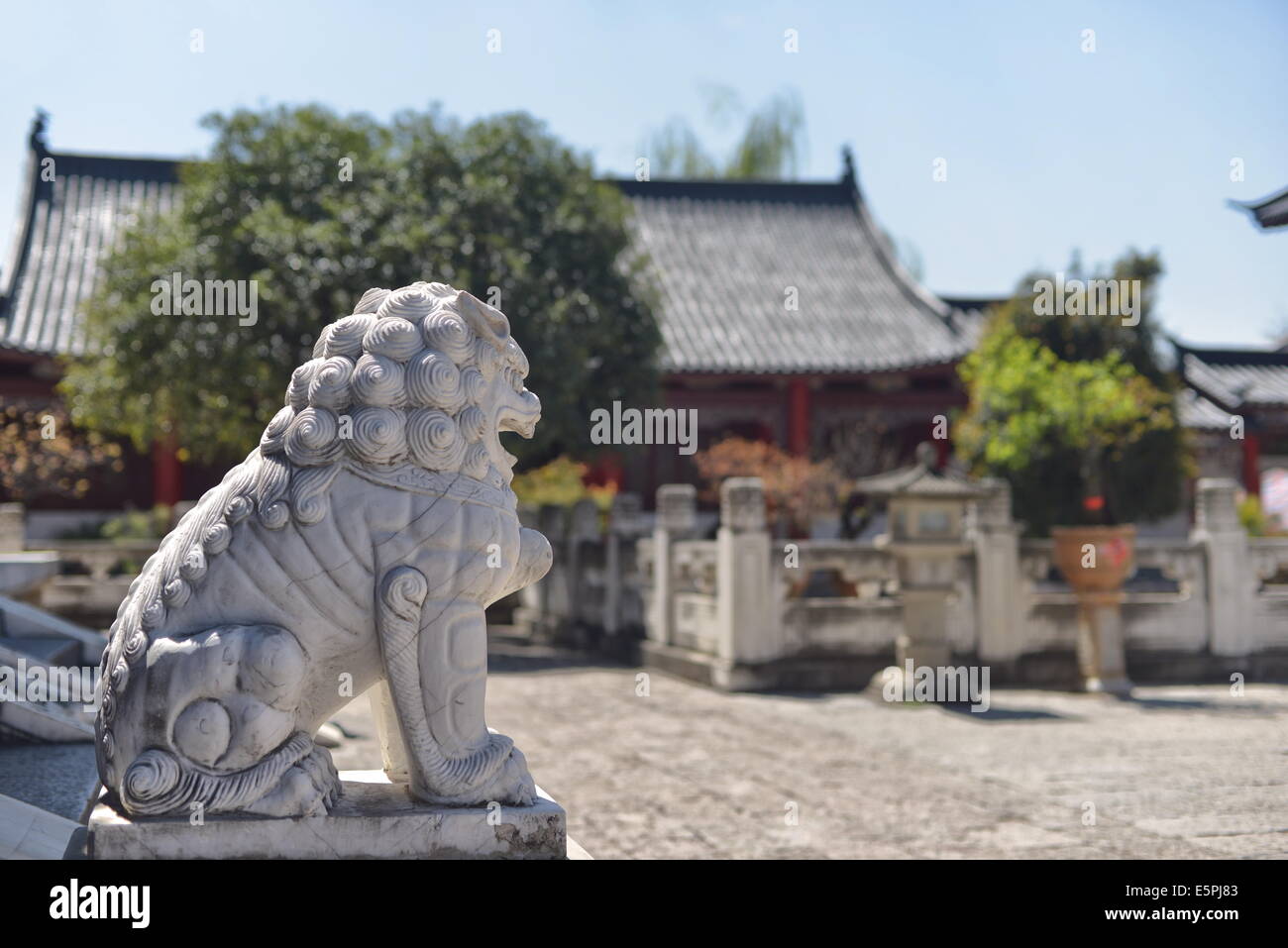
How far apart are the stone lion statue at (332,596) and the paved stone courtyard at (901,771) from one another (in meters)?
2.23

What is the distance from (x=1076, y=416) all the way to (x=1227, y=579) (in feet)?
6.39

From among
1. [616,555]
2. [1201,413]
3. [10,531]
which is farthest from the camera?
[1201,413]

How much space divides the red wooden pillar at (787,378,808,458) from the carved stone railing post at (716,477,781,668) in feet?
25.8

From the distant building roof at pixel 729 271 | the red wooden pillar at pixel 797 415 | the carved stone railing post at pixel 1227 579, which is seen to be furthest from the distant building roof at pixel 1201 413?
the carved stone railing post at pixel 1227 579

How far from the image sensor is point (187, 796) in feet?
Result: 7.88

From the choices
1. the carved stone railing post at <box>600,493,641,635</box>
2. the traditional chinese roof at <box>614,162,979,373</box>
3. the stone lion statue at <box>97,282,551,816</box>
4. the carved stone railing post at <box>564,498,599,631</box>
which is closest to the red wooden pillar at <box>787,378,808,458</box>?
A: the traditional chinese roof at <box>614,162,979,373</box>

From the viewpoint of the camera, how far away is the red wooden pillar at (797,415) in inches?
688

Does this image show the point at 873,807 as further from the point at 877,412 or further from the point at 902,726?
the point at 877,412

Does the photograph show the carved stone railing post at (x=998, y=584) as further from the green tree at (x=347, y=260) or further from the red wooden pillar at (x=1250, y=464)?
the red wooden pillar at (x=1250, y=464)

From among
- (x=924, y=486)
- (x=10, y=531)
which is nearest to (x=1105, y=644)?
(x=924, y=486)

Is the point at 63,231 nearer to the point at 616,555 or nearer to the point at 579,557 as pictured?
the point at 579,557

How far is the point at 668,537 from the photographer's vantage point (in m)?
10.8

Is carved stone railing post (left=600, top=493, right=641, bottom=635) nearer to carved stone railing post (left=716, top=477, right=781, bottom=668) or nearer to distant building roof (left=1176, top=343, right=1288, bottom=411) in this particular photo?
carved stone railing post (left=716, top=477, right=781, bottom=668)
